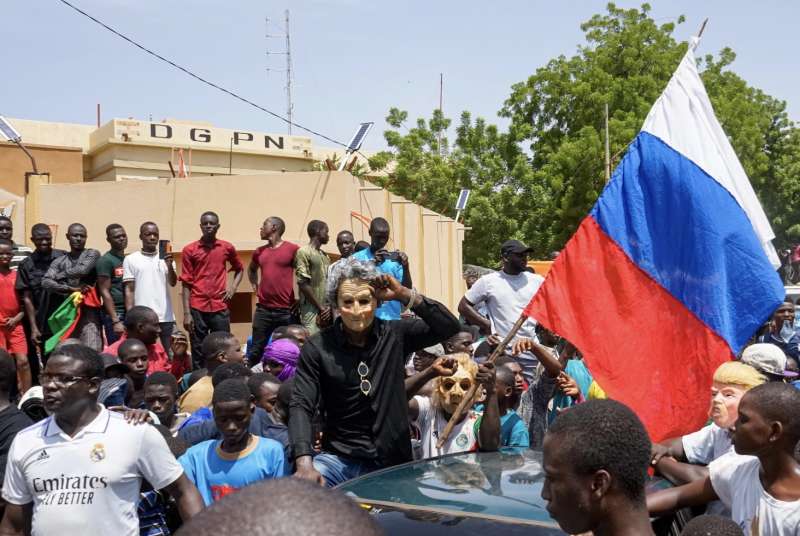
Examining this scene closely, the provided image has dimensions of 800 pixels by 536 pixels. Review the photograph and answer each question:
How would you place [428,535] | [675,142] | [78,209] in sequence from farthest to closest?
[78,209], [675,142], [428,535]

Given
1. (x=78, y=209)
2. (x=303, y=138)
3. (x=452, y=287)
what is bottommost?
(x=452, y=287)

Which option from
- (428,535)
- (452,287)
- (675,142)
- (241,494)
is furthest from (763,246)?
(452,287)

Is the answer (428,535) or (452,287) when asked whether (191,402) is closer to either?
(428,535)

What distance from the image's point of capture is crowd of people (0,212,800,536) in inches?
101

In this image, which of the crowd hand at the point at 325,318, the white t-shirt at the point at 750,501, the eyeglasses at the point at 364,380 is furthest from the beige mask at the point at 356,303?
the crowd hand at the point at 325,318

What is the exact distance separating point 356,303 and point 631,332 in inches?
64.0

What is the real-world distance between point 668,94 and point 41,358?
6585 millimetres

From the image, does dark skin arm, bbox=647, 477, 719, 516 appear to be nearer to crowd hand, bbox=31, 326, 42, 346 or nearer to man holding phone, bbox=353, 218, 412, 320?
man holding phone, bbox=353, 218, 412, 320

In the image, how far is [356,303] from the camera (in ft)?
15.0

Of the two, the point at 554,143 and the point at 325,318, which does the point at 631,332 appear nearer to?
the point at 325,318

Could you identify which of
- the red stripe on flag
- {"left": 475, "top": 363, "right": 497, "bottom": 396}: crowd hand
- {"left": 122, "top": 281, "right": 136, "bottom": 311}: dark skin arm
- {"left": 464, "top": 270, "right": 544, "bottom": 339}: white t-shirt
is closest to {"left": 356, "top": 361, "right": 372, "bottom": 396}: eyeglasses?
{"left": 475, "top": 363, "right": 497, "bottom": 396}: crowd hand

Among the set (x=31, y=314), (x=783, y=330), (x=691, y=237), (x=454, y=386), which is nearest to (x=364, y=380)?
(x=454, y=386)

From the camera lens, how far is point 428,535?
334cm

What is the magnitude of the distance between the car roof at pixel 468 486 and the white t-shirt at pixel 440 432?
2.45 feet
